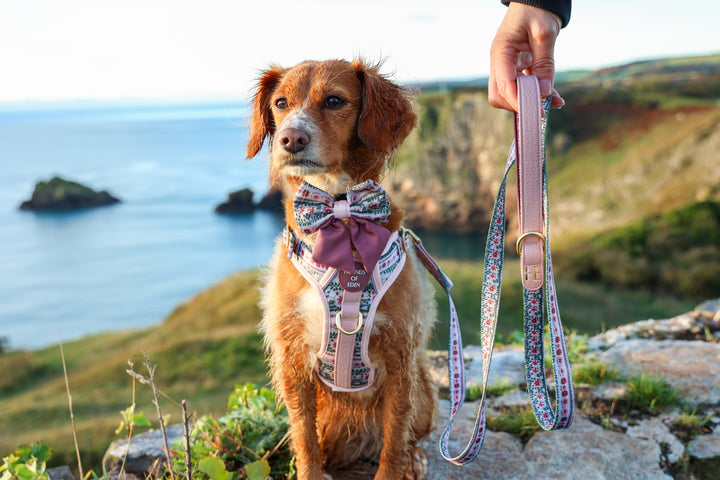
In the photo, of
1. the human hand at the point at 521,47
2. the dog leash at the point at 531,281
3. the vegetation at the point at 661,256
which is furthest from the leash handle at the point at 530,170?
the vegetation at the point at 661,256

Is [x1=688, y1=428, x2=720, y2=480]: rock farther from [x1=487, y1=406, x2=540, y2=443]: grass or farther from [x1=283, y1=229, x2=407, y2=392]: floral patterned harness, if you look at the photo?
[x1=283, y1=229, x2=407, y2=392]: floral patterned harness

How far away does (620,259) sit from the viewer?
3089cm

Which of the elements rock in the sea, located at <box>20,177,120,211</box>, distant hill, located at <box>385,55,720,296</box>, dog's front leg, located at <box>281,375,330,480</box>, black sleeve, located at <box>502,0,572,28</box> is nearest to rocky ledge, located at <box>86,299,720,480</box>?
dog's front leg, located at <box>281,375,330,480</box>

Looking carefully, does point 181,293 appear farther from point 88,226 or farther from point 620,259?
point 620,259

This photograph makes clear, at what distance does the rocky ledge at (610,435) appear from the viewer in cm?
322

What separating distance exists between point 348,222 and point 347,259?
0.76ft

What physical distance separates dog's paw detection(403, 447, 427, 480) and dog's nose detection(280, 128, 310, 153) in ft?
6.58

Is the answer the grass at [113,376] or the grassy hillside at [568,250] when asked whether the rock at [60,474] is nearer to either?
the grassy hillside at [568,250]

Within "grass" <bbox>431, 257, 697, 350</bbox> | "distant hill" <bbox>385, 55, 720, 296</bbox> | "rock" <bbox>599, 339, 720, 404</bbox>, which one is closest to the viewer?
"rock" <bbox>599, 339, 720, 404</bbox>

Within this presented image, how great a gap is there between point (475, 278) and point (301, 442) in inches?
840

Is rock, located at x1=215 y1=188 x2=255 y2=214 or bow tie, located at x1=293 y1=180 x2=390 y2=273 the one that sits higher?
bow tie, located at x1=293 y1=180 x2=390 y2=273

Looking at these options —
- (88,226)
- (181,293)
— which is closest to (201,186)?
(88,226)

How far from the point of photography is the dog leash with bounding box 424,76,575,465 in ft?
7.75

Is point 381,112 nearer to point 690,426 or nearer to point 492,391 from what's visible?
point 492,391
